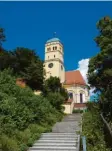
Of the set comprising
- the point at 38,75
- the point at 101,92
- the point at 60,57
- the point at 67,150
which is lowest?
the point at 67,150

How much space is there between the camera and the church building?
67.2 metres

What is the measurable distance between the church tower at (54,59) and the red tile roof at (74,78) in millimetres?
1350

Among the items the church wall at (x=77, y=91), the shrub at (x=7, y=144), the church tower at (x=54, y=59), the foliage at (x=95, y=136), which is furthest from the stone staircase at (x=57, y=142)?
the church tower at (x=54, y=59)

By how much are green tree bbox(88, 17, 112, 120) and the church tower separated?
4466cm

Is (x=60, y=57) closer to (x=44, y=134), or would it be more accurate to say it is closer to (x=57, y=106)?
(x=57, y=106)

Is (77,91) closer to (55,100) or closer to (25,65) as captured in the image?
(25,65)

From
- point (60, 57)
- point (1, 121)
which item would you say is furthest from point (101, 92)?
point (60, 57)

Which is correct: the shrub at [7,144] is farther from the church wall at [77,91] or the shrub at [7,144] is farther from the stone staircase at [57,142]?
the church wall at [77,91]

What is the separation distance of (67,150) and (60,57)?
63.5 metres

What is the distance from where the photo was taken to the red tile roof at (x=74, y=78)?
68.8m

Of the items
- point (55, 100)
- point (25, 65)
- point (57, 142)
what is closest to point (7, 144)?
point (57, 142)

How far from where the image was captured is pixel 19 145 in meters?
11.3

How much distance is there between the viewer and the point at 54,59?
73.0m

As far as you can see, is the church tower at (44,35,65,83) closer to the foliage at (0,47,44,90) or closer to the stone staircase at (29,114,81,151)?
the foliage at (0,47,44,90)
